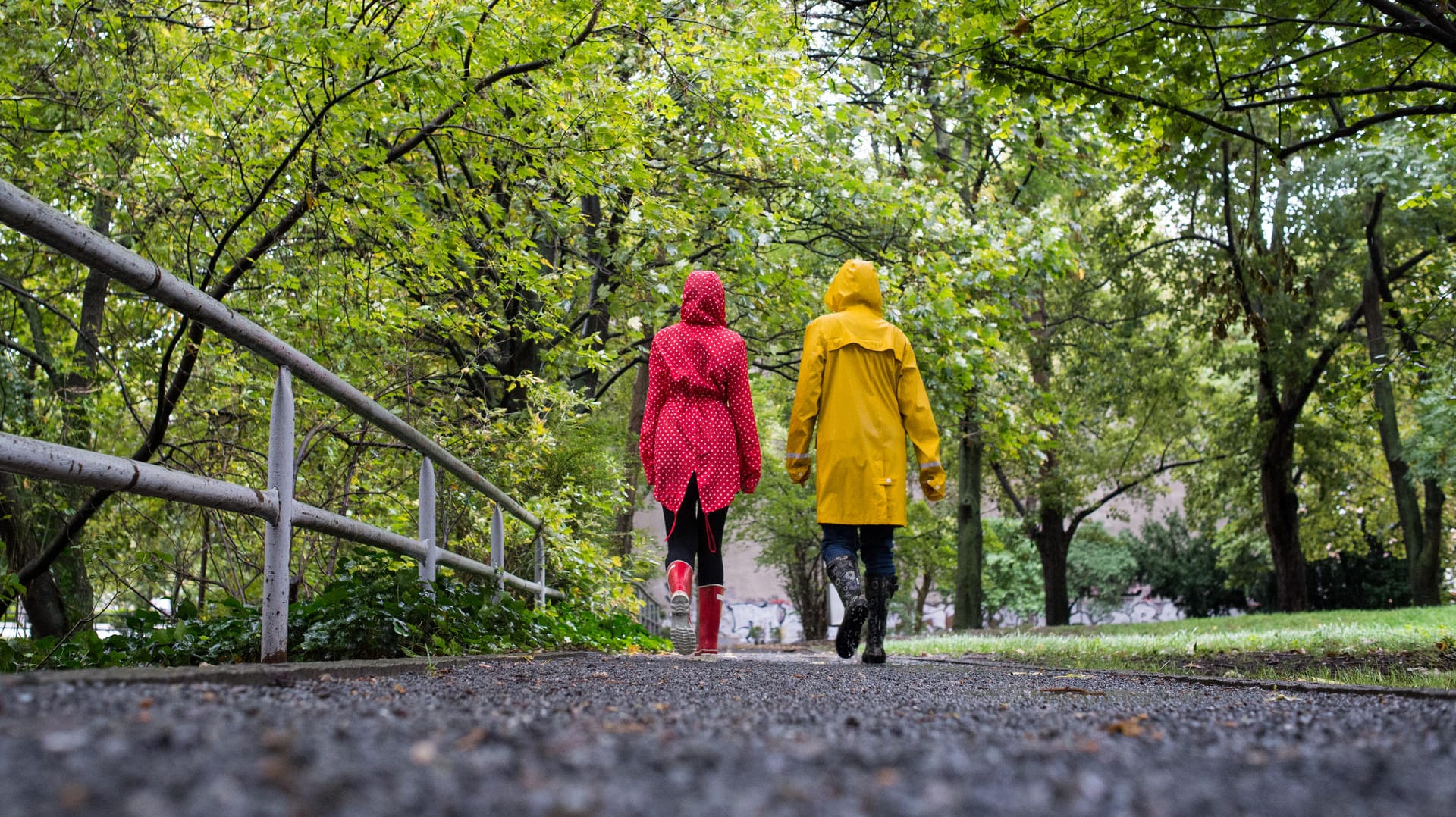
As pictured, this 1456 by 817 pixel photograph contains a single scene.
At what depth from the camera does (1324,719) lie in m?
2.44

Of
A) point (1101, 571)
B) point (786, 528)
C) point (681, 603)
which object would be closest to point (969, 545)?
point (786, 528)

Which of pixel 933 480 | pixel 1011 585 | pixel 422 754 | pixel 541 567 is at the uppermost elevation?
pixel 933 480

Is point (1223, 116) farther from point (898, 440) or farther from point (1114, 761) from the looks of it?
point (1114, 761)

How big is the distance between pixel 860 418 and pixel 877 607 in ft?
3.76

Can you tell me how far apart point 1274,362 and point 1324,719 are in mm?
16547

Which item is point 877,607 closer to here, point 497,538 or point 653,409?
point 653,409

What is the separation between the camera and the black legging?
21.4ft

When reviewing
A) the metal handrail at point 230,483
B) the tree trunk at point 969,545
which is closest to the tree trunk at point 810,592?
the tree trunk at point 969,545

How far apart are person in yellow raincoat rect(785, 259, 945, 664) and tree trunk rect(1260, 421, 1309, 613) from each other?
1478 centimetres

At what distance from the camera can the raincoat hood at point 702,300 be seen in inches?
262

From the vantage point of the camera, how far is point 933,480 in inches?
263

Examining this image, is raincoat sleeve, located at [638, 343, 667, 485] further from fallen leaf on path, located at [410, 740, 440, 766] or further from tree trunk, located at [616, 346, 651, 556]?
tree trunk, located at [616, 346, 651, 556]

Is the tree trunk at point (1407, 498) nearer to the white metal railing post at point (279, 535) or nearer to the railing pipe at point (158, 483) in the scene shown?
the railing pipe at point (158, 483)

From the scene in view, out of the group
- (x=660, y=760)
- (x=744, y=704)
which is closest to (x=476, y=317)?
(x=744, y=704)
